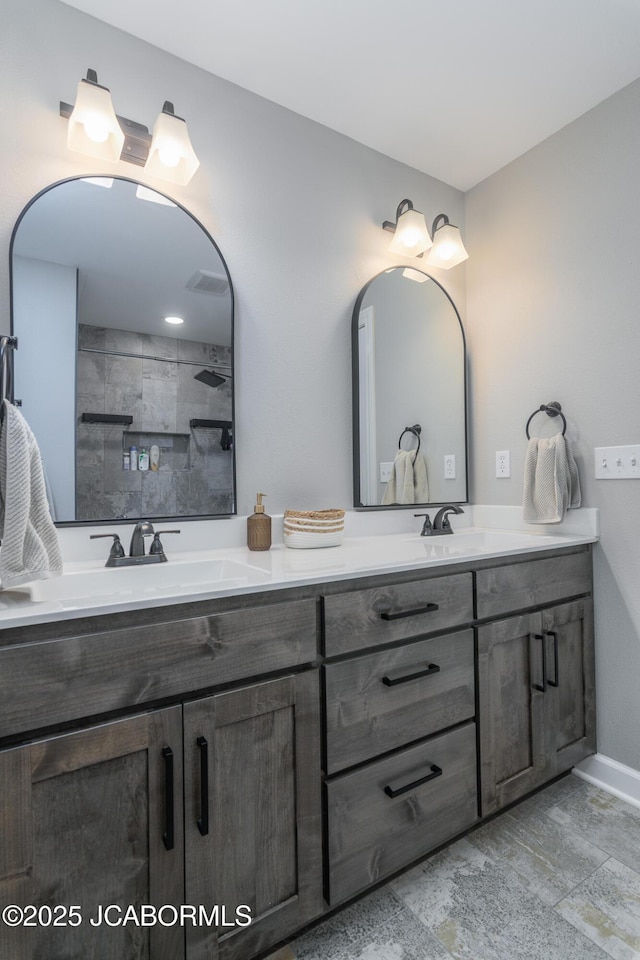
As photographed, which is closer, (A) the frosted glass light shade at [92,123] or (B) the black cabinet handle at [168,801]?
(B) the black cabinet handle at [168,801]

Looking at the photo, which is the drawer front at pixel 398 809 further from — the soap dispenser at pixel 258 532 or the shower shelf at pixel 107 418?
the shower shelf at pixel 107 418

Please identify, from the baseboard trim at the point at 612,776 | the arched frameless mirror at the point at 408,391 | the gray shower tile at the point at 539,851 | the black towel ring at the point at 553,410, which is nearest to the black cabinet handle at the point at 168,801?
the gray shower tile at the point at 539,851

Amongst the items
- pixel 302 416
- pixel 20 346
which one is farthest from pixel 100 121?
pixel 302 416

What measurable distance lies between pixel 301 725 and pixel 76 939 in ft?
1.69

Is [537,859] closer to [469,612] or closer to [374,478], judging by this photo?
[469,612]

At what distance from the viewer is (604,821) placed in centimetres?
155

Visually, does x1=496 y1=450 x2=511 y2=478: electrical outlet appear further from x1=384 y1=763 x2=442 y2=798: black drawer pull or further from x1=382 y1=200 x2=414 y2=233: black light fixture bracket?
x1=384 y1=763 x2=442 y2=798: black drawer pull

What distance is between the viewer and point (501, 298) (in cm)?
214

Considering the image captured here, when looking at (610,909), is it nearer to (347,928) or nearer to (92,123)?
(347,928)

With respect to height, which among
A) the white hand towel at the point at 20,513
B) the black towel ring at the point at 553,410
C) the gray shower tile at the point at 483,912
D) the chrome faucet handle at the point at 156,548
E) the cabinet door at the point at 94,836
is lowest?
the gray shower tile at the point at 483,912

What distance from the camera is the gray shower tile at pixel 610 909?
44.8 inches

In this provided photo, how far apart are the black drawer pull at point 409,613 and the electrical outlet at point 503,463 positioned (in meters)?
1.00

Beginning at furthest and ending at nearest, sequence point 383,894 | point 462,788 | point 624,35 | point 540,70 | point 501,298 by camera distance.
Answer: point 501,298 < point 540,70 < point 624,35 < point 462,788 < point 383,894

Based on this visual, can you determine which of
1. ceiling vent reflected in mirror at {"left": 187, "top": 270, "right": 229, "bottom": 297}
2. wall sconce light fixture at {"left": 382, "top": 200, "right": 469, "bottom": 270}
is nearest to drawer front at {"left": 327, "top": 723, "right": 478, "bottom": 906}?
ceiling vent reflected in mirror at {"left": 187, "top": 270, "right": 229, "bottom": 297}
